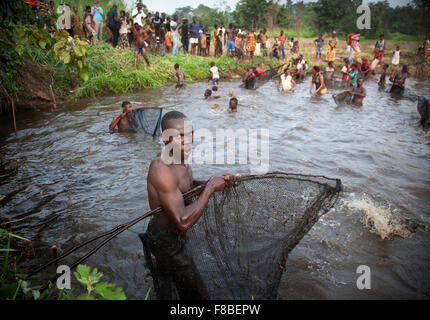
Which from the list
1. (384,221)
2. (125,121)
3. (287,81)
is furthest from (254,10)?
(384,221)

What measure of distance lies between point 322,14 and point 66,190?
31.7 metres

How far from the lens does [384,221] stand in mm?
3785

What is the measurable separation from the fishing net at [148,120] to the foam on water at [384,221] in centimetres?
Result: 441

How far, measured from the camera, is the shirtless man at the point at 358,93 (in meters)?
11.0

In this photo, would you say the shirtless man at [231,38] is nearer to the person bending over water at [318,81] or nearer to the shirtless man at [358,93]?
the person bending over water at [318,81]

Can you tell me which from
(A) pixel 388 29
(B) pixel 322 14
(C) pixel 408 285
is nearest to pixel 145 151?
(C) pixel 408 285

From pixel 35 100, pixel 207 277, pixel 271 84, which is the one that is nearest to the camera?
pixel 207 277

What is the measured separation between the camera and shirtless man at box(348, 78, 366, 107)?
1099 centimetres

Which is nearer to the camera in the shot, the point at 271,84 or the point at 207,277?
the point at 207,277

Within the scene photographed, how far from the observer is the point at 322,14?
93.6 feet

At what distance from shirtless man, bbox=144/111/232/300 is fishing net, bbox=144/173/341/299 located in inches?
3.2

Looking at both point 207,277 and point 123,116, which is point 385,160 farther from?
point 123,116

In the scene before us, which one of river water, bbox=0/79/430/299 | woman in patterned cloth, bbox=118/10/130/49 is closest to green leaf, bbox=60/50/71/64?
river water, bbox=0/79/430/299

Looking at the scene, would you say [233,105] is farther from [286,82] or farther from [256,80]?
[286,82]
